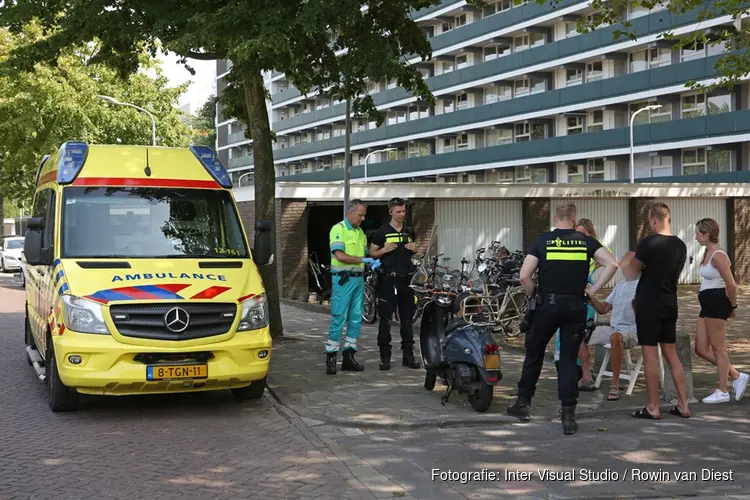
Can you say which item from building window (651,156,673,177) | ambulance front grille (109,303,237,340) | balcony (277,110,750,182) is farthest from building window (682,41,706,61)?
ambulance front grille (109,303,237,340)

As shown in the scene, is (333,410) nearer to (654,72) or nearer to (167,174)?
(167,174)

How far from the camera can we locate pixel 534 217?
24.4 meters

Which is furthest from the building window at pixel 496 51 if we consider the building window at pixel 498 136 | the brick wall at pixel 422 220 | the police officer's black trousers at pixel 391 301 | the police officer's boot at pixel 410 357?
the police officer's black trousers at pixel 391 301

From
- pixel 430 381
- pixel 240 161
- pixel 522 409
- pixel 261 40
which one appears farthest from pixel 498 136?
pixel 522 409

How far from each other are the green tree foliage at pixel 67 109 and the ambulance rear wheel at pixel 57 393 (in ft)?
79.9

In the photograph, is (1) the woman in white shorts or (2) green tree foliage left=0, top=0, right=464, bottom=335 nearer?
(1) the woman in white shorts

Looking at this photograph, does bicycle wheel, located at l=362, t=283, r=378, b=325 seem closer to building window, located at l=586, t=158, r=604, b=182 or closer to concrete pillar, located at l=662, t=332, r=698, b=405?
A: concrete pillar, located at l=662, t=332, r=698, b=405

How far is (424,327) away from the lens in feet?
31.4

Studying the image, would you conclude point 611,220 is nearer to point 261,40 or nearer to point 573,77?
point 261,40

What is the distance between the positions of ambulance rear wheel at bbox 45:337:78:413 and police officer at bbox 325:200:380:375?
2.95 m

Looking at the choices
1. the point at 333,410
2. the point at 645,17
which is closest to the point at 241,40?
the point at 333,410

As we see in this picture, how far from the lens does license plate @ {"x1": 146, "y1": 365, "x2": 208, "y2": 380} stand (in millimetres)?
7691

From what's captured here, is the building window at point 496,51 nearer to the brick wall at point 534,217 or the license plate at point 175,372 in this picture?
the brick wall at point 534,217

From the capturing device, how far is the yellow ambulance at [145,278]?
7676 mm
